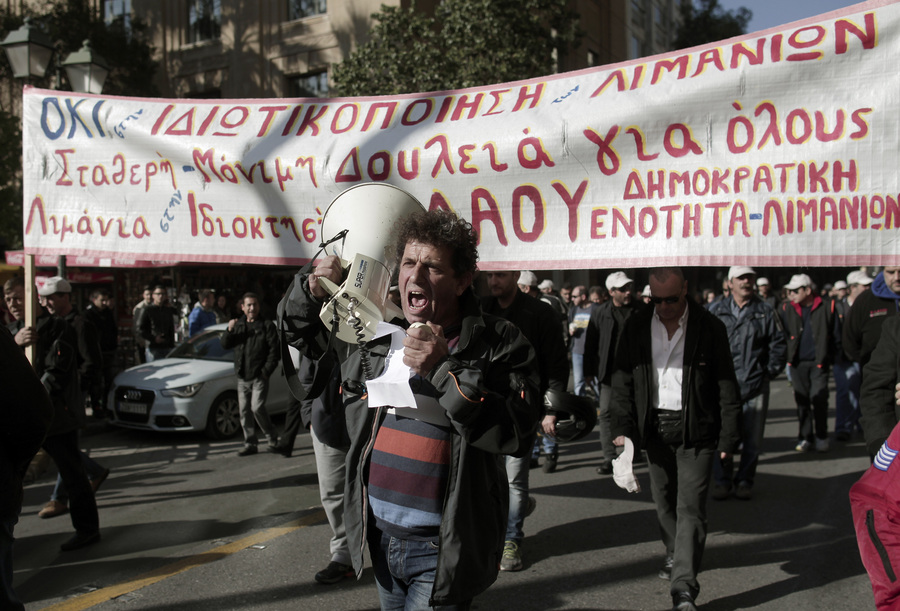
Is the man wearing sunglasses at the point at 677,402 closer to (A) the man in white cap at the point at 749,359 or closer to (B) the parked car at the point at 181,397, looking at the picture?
(A) the man in white cap at the point at 749,359

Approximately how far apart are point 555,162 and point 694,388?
167 cm

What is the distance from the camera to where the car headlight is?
9.07 m

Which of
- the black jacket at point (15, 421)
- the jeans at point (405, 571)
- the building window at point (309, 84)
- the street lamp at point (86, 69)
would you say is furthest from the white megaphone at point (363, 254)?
the building window at point (309, 84)

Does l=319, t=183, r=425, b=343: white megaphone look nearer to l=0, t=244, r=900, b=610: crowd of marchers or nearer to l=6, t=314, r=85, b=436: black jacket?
l=0, t=244, r=900, b=610: crowd of marchers

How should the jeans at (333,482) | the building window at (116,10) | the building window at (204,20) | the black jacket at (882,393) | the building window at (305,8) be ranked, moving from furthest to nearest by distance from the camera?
the building window at (116,10)
the building window at (204,20)
the building window at (305,8)
the jeans at (333,482)
the black jacket at (882,393)

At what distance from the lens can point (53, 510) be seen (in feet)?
Result: 19.3

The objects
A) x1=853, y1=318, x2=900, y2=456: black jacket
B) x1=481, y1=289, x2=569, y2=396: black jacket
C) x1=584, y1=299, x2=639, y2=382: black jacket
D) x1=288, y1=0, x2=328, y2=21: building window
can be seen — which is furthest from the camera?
x1=288, y1=0, x2=328, y2=21: building window

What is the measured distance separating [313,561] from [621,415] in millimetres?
2177

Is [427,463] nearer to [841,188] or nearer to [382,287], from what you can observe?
[382,287]

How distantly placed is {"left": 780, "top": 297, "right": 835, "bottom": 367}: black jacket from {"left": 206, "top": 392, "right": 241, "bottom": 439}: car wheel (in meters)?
6.75

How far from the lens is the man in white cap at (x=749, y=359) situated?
20.9 ft

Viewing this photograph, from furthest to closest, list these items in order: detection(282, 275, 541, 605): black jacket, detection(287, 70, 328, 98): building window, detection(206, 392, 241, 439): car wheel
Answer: detection(287, 70, 328, 98): building window < detection(206, 392, 241, 439): car wheel < detection(282, 275, 541, 605): black jacket

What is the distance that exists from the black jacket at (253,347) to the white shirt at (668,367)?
5.12 meters

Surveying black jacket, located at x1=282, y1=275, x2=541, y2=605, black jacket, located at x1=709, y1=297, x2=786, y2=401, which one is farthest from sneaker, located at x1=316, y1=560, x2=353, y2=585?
black jacket, located at x1=709, y1=297, x2=786, y2=401
